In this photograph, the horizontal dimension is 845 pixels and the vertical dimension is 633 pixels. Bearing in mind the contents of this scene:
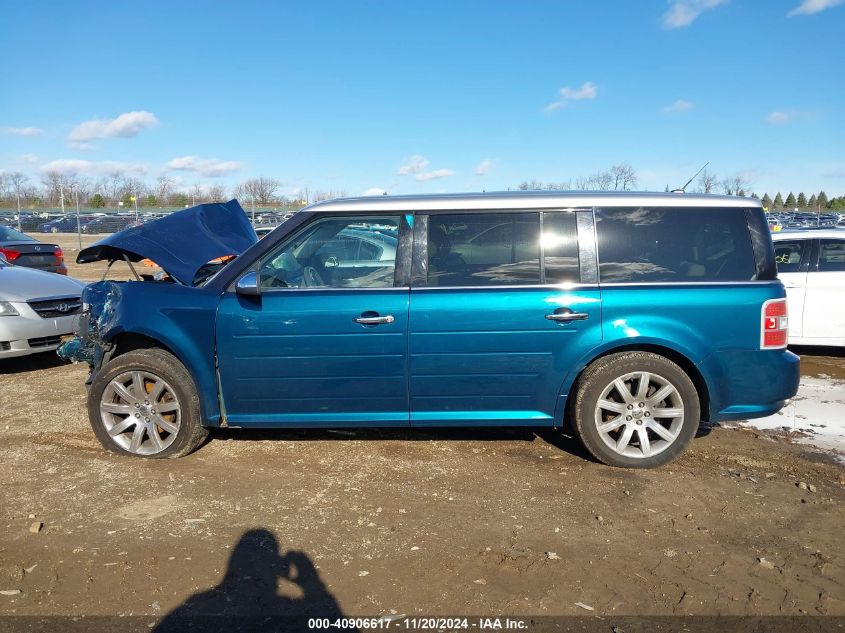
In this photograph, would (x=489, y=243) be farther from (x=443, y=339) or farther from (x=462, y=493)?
(x=462, y=493)

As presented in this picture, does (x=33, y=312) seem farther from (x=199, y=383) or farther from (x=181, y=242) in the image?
(x=199, y=383)

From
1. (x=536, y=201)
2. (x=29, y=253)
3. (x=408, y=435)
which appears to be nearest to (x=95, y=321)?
(x=408, y=435)

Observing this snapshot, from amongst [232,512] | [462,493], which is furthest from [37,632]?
[462,493]

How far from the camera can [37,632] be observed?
2.77 meters

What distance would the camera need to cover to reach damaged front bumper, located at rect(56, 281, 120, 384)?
15.3ft

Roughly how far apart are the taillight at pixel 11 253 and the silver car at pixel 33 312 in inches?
243

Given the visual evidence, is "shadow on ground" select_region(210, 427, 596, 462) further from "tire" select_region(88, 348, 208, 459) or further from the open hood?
the open hood

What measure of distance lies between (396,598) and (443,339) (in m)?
1.73

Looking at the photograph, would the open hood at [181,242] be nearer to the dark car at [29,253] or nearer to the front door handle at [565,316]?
the front door handle at [565,316]

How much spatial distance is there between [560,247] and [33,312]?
5834 mm

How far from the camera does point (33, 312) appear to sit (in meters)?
7.07

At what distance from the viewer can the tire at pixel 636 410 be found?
14.2ft

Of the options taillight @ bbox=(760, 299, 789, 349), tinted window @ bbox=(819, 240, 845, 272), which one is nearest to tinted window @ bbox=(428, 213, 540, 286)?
taillight @ bbox=(760, 299, 789, 349)

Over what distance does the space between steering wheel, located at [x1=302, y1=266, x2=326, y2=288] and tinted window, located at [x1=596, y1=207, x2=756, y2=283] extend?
1901 mm
